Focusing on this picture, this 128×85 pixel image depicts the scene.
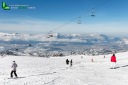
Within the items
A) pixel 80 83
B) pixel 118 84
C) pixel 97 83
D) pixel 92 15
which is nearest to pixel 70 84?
pixel 80 83

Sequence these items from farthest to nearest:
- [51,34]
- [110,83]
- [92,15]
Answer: [51,34] → [92,15] → [110,83]

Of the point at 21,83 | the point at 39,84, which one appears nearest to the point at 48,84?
the point at 39,84

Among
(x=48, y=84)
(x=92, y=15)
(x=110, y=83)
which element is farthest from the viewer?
(x=92, y=15)

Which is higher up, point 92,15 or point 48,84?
point 92,15

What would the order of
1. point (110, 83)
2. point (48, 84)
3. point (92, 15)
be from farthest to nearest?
point (92, 15) < point (110, 83) < point (48, 84)

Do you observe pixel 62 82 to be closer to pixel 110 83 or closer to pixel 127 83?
pixel 110 83

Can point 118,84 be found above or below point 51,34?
below

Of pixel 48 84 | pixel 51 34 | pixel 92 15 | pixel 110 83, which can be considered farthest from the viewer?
pixel 51 34

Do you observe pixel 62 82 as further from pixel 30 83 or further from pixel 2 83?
pixel 2 83

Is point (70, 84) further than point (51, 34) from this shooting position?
No
